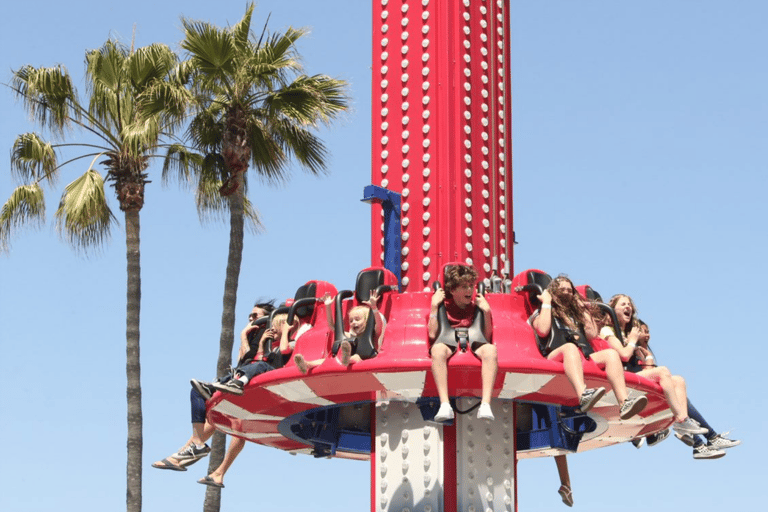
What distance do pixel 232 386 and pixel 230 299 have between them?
8.15 metres

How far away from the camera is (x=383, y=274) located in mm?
17453

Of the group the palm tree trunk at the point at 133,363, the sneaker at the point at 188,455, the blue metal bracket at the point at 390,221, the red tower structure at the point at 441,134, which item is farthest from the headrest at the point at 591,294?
the palm tree trunk at the point at 133,363

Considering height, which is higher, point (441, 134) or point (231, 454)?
point (441, 134)

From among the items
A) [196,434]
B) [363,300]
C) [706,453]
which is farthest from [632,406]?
[196,434]

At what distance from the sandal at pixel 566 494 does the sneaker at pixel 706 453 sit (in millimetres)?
2140

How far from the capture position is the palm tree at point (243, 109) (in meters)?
25.2

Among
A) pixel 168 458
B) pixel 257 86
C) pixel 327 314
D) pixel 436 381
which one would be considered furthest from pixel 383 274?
pixel 257 86

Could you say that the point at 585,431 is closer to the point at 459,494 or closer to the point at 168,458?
the point at 459,494

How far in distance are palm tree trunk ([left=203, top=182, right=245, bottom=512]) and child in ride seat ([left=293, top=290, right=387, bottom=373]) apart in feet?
27.3

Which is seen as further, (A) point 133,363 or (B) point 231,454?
(A) point 133,363

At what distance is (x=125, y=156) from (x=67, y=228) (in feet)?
4.73

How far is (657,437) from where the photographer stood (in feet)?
65.2

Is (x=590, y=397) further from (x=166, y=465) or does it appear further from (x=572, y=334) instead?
(x=166, y=465)

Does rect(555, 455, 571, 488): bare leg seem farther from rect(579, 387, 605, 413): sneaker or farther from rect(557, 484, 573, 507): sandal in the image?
rect(579, 387, 605, 413): sneaker
